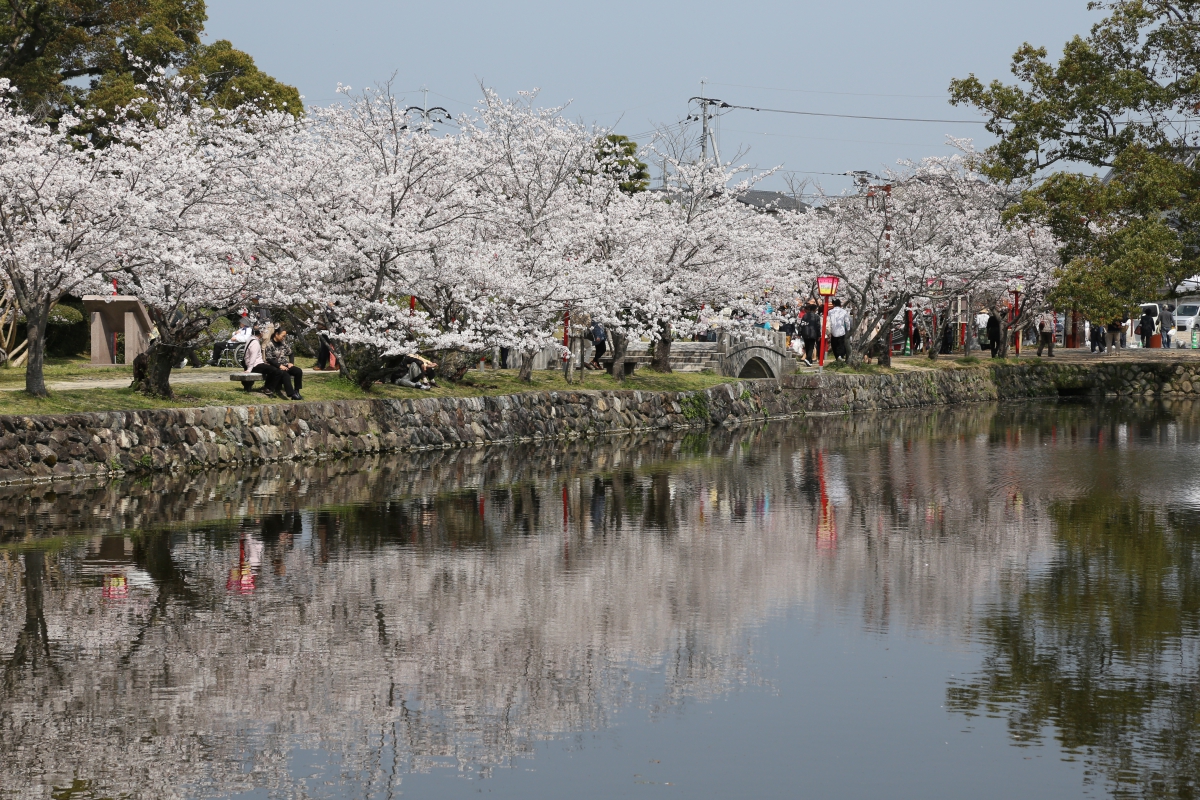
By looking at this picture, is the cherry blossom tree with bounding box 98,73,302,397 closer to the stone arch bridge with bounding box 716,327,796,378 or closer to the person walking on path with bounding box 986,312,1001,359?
the stone arch bridge with bounding box 716,327,796,378

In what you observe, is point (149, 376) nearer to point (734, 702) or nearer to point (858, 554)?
point (858, 554)

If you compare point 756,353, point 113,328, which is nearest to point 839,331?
point 756,353

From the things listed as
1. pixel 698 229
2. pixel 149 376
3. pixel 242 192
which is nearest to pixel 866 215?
pixel 698 229

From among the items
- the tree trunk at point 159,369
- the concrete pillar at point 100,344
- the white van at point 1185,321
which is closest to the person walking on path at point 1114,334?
the white van at point 1185,321

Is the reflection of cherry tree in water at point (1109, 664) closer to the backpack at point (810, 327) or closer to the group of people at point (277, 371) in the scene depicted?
the group of people at point (277, 371)

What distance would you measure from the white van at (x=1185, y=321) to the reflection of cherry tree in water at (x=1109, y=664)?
163 ft

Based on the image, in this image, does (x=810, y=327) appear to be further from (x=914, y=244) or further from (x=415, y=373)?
(x=415, y=373)

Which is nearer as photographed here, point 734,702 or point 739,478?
point 734,702

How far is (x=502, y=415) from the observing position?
1011 inches

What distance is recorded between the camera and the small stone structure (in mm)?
29781

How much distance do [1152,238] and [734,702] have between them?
3326cm

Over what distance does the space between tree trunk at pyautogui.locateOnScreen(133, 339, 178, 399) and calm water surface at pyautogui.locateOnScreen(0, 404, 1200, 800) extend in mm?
4524

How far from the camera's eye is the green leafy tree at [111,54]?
36.4 metres

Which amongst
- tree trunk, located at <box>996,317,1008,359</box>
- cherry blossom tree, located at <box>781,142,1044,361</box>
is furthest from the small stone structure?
tree trunk, located at <box>996,317,1008,359</box>
